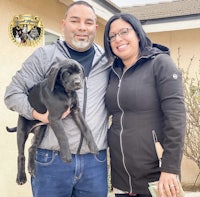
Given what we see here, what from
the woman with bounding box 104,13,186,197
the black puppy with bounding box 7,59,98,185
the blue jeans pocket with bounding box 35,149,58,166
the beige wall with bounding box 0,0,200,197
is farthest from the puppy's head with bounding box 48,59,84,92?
the beige wall with bounding box 0,0,200,197

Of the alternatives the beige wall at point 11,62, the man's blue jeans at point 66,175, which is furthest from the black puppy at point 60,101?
the beige wall at point 11,62

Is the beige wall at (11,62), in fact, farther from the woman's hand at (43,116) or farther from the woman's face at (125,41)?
the woman's face at (125,41)

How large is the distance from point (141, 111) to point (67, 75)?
2.14 feet

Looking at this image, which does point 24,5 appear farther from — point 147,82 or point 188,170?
point 188,170

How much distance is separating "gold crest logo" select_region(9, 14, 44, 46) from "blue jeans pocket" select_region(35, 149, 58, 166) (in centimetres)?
263

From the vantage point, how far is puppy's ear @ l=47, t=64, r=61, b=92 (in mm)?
3072

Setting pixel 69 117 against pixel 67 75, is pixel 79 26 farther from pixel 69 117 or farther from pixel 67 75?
pixel 69 117

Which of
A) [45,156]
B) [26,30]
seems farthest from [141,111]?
[26,30]

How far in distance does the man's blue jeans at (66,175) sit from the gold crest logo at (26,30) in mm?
2663

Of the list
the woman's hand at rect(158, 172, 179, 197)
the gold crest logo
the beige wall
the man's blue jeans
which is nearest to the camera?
the woman's hand at rect(158, 172, 179, 197)

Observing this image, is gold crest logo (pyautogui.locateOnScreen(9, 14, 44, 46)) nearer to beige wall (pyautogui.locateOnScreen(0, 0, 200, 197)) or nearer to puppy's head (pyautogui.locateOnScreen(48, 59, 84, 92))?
beige wall (pyautogui.locateOnScreen(0, 0, 200, 197))

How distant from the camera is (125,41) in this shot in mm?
3230

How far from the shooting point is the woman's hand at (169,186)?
9.54ft

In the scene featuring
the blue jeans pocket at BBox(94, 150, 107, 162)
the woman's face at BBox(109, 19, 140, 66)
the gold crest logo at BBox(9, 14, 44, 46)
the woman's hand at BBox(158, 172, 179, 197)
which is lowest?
the woman's hand at BBox(158, 172, 179, 197)
